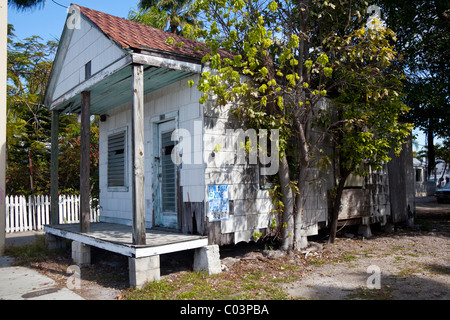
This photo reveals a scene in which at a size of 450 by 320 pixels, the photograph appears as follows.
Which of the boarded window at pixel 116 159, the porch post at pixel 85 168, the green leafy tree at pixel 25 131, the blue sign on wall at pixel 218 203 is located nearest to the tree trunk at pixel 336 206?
the blue sign on wall at pixel 218 203

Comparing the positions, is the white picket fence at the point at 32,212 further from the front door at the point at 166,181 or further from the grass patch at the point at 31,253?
the front door at the point at 166,181

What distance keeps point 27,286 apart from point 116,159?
4214 mm

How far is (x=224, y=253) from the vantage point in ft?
23.7

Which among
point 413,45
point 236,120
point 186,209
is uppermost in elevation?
point 413,45

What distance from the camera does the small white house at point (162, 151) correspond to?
550cm

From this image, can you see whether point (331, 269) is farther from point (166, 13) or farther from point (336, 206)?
point (166, 13)

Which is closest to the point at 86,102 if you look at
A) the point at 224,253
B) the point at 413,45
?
the point at 224,253

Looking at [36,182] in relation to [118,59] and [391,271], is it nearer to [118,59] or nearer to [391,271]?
[118,59]

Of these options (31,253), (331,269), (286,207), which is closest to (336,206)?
(286,207)

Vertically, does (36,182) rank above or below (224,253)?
above

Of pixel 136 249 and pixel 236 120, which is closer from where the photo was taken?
pixel 136 249

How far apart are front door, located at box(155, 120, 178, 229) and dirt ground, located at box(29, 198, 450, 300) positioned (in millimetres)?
756
